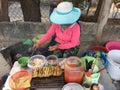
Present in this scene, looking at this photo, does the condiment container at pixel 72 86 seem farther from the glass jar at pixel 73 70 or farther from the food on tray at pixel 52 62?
the food on tray at pixel 52 62

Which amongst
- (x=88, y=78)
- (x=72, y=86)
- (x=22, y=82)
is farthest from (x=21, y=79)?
(x=88, y=78)

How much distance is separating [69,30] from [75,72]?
886mm

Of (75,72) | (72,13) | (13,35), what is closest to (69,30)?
(72,13)

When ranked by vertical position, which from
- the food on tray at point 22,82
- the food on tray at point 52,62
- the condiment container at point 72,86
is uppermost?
the food on tray at point 52,62

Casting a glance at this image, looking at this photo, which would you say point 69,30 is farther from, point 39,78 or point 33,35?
point 33,35

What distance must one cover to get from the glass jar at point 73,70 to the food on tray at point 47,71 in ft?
0.53

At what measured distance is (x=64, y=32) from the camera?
125 inches

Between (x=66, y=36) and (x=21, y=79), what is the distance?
1015 mm

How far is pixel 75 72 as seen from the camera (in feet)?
7.95

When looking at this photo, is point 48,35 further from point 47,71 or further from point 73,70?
point 73,70

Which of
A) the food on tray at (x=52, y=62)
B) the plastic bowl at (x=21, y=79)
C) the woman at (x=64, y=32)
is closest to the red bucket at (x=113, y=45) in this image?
the woman at (x=64, y=32)

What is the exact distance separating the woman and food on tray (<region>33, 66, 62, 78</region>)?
0.64 metres

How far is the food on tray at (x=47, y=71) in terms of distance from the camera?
2.59 metres

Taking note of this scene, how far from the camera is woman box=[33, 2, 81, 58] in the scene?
9.55ft
